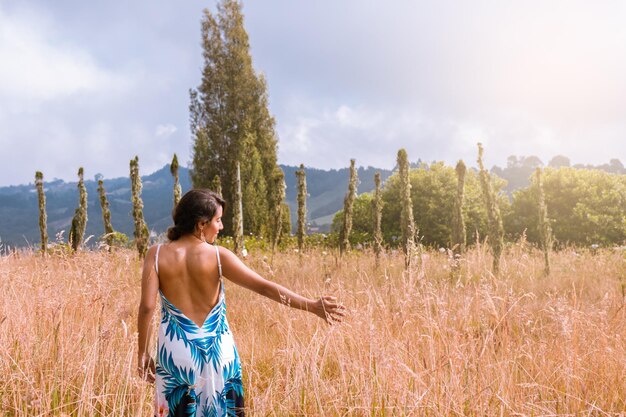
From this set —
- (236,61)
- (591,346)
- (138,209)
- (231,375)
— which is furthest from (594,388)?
(236,61)

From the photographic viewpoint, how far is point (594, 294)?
7.57 m

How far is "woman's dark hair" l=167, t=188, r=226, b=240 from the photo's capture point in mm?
2711

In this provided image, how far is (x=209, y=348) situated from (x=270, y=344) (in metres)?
2.38

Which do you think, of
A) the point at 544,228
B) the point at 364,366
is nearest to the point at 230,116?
the point at 544,228

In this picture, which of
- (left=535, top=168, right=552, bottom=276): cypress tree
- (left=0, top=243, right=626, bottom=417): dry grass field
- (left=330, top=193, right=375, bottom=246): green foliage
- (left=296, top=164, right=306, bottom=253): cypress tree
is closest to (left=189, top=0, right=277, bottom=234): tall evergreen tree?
(left=330, top=193, right=375, bottom=246): green foliage

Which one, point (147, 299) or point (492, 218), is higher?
point (492, 218)

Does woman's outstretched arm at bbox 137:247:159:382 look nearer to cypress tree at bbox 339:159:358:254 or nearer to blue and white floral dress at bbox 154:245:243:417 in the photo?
blue and white floral dress at bbox 154:245:243:417

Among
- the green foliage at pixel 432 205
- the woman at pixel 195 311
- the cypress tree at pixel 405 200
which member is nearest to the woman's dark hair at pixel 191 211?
Answer: the woman at pixel 195 311

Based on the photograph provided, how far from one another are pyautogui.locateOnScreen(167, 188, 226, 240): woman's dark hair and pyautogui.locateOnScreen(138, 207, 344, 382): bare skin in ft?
0.10

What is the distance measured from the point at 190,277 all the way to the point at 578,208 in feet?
72.3

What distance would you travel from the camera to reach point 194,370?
8.51 feet

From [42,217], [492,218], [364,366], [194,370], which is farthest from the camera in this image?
[42,217]

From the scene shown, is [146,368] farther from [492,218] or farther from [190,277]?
[492,218]

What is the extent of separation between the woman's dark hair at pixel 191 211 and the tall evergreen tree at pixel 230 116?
19.1 m
